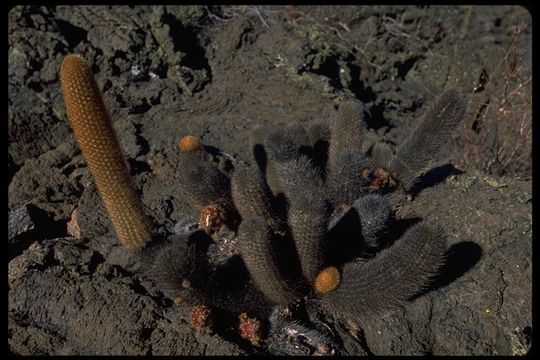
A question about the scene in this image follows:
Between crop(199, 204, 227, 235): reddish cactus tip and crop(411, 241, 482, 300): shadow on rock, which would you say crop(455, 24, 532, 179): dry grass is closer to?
crop(411, 241, 482, 300): shadow on rock

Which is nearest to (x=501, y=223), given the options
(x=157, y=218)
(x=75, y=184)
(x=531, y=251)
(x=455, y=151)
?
(x=531, y=251)

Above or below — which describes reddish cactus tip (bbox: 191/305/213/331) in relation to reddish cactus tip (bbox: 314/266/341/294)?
below

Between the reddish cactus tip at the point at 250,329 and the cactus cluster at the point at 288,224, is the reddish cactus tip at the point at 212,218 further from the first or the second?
the reddish cactus tip at the point at 250,329

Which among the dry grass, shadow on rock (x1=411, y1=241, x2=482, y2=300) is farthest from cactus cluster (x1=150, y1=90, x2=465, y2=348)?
the dry grass

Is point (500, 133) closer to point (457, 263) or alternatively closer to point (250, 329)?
point (457, 263)

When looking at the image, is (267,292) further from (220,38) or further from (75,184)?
(220,38)

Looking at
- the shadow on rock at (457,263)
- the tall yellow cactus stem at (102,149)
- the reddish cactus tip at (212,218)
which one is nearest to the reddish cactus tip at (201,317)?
the tall yellow cactus stem at (102,149)

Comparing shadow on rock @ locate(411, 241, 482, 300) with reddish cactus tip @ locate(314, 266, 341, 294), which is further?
shadow on rock @ locate(411, 241, 482, 300)
